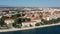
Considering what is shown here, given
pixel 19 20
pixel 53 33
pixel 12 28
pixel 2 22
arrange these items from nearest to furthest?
pixel 53 33, pixel 12 28, pixel 2 22, pixel 19 20

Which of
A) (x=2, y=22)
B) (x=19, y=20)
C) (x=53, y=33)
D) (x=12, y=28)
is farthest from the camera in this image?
(x=19, y=20)

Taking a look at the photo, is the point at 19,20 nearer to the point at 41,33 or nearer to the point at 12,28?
the point at 12,28

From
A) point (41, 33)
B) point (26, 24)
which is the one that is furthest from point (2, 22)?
point (41, 33)

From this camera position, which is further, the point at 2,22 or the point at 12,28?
the point at 2,22

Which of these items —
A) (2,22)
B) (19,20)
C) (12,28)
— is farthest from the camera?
(19,20)

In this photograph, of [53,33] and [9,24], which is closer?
[53,33]

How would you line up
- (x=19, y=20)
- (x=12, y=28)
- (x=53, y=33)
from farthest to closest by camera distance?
(x=19, y=20) → (x=12, y=28) → (x=53, y=33)

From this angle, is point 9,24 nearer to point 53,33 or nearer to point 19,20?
point 19,20

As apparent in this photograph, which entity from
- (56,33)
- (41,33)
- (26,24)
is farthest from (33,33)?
(26,24)

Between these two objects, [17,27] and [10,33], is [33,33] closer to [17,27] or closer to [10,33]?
[10,33]
